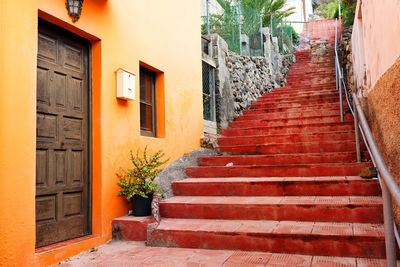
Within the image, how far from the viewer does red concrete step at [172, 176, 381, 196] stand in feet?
12.8

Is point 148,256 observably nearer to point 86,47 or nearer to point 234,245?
point 234,245

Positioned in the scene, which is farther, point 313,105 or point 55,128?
point 313,105

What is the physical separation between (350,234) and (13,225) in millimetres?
2830

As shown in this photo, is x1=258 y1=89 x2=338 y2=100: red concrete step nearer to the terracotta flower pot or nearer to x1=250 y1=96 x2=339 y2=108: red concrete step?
x1=250 y1=96 x2=339 y2=108: red concrete step

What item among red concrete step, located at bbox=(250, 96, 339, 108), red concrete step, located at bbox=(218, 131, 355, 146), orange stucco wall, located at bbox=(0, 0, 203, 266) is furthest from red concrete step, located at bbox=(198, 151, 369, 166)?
red concrete step, located at bbox=(250, 96, 339, 108)

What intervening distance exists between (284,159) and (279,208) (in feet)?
5.04

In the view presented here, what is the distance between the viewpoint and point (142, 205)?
4188 mm

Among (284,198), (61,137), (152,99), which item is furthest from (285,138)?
(61,137)

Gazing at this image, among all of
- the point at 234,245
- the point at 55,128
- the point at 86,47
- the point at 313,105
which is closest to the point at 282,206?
the point at 234,245

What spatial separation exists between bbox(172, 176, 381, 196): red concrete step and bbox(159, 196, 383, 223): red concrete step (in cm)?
10

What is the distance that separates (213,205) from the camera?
411cm

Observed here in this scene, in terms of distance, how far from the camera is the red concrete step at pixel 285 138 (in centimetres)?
560

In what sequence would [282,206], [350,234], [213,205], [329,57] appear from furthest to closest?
[329,57]
[213,205]
[282,206]
[350,234]

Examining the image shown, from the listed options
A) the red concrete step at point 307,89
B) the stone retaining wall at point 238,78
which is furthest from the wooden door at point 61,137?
the red concrete step at point 307,89
